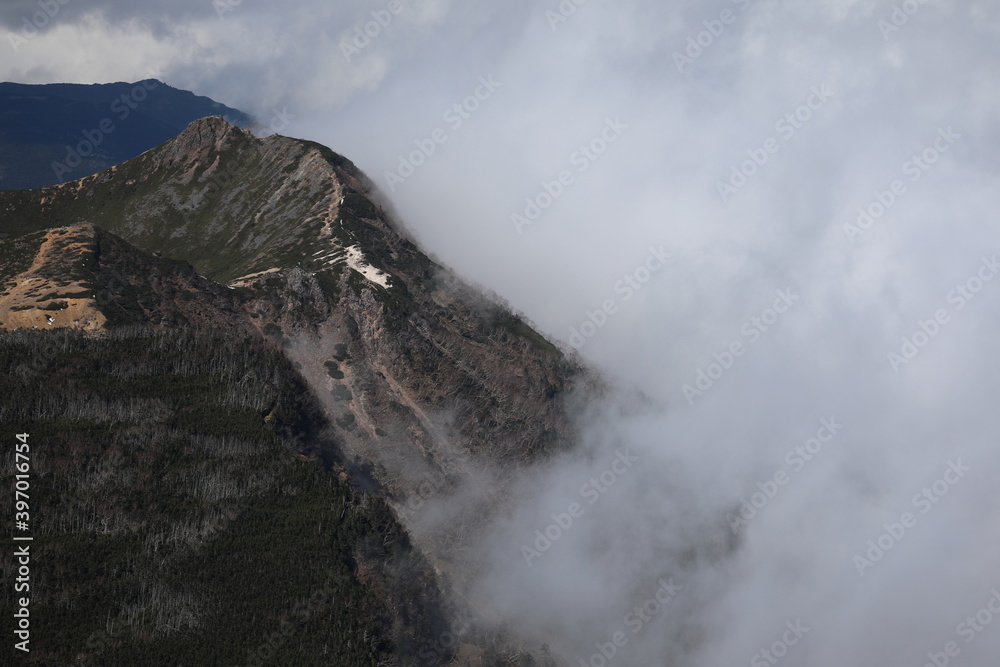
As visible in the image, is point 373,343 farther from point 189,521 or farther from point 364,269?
point 189,521

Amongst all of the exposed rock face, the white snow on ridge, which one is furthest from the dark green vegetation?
the white snow on ridge

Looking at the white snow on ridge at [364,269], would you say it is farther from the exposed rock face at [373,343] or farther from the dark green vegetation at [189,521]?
the dark green vegetation at [189,521]

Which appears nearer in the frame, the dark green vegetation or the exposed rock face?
the dark green vegetation

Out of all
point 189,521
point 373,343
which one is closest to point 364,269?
point 373,343

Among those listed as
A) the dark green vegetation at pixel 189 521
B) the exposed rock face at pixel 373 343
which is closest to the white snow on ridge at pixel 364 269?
the exposed rock face at pixel 373 343

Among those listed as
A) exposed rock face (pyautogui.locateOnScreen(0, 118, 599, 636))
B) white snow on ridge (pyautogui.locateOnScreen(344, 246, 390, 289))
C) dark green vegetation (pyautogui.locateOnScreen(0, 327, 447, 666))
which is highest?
white snow on ridge (pyautogui.locateOnScreen(344, 246, 390, 289))

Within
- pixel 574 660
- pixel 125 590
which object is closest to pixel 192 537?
pixel 125 590

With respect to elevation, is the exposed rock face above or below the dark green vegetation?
above

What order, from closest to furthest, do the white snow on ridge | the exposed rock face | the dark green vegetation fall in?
the dark green vegetation
the exposed rock face
the white snow on ridge

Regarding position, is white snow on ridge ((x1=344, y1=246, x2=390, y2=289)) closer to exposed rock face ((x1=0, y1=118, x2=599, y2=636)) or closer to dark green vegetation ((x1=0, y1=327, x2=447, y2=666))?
exposed rock face ((x1=0, y1=118, x2=599, y2=636))
